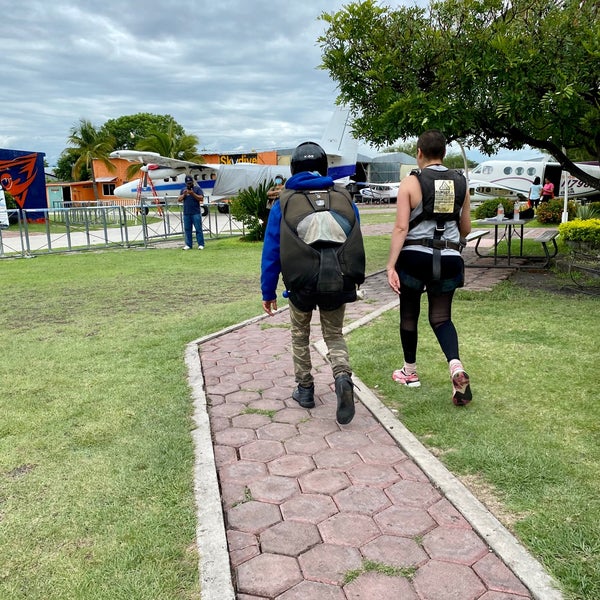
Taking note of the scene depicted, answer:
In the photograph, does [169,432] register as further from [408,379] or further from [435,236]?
[435,236]

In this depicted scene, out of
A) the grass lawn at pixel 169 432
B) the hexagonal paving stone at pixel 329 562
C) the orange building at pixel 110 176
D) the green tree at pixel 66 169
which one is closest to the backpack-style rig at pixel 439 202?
the grass lawn at pixel 169 432

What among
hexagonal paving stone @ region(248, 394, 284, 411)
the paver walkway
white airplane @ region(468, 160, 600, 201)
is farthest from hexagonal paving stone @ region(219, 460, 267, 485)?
white airplane @ region(468, 160, 600, 201)

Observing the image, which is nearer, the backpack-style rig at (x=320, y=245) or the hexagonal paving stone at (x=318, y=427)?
the backpack-style rig at (x=320, y=245)

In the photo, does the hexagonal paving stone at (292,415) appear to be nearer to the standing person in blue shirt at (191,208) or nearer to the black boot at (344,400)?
the black boot at (344,400)

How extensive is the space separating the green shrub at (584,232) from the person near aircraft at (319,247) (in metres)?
5.72

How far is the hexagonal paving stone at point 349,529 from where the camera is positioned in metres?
2.49

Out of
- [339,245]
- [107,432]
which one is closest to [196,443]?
[107,432]

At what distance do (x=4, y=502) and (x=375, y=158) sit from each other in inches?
2370

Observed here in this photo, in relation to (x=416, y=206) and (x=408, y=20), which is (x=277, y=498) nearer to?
(x=416, y=206)

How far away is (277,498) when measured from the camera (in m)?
2.86

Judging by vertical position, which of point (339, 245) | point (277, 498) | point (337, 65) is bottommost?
point (277, 498)

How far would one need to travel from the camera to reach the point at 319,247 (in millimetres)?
3432

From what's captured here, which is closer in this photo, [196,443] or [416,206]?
[196,443]

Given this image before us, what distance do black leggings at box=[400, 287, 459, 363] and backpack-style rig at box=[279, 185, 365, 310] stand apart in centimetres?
66
